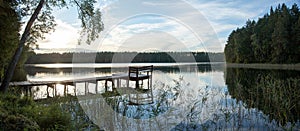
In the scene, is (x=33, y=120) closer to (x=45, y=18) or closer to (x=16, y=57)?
(x=16, y=57)

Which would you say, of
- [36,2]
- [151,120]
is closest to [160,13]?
[151,120]

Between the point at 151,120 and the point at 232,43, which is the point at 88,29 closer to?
the point at 151,120

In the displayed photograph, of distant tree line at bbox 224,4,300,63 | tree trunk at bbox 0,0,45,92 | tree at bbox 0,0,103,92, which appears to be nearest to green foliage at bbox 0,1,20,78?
tree at bbox 0,0,103,92

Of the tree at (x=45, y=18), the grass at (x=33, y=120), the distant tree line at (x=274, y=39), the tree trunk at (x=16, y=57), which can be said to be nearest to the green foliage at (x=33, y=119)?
the grass at (x=33, y=120)

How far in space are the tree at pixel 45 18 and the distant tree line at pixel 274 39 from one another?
3640 centimetres

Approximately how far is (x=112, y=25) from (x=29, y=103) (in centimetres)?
294

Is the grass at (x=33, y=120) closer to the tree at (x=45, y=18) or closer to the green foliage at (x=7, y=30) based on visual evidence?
the tree at (x=45, y=18)

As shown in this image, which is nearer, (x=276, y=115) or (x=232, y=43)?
(x=276, y=115)

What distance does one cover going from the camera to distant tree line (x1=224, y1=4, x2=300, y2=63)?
39.0 metres

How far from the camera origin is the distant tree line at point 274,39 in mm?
39006

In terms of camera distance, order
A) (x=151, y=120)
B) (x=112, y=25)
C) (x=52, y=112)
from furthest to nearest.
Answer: (x=112, y=25), (x=151, y=120), (x=52, y=112)

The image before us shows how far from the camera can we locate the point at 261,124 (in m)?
6.16

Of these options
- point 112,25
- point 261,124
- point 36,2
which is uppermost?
point 36,2

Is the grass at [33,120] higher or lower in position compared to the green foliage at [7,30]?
lower
